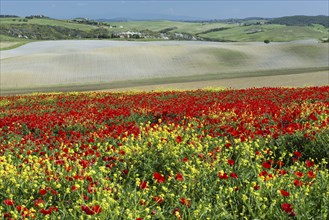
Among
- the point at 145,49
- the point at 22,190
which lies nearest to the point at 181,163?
the point at 22,190

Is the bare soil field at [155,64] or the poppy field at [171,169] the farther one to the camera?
the bare soil field at [155,64]

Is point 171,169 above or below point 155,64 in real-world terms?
below

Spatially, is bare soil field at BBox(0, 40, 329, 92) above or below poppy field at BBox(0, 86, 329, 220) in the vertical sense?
above

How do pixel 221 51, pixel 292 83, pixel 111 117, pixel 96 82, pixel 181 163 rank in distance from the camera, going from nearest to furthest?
1. pixel 181 163
2. pixel 111 117
3. pixel 292 83
4. pixel 96 82
5. pixel 221 51

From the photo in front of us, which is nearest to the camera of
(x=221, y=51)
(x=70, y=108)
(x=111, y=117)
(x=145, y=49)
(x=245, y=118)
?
(x=245, y=118)

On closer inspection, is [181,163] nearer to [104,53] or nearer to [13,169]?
[13,169]

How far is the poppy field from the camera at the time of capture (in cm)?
607

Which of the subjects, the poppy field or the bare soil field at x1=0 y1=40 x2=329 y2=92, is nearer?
Result: the poppy field

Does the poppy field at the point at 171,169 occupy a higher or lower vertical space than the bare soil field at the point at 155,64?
lower

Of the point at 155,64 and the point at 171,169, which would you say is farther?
the point at 155,64

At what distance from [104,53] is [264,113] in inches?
2701

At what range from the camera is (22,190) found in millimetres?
7148

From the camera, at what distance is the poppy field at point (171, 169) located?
6.07 m

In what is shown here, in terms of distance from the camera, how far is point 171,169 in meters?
8.44
